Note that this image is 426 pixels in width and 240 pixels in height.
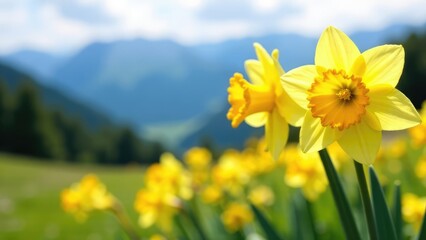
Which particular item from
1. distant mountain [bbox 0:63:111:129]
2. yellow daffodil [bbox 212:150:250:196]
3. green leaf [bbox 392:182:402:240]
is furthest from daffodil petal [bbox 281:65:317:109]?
distant mountain [bbox 0:63:111:129]

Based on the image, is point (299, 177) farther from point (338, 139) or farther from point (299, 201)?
point (338, 139)

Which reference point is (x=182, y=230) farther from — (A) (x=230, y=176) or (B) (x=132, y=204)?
(B) (x=132, y=204)

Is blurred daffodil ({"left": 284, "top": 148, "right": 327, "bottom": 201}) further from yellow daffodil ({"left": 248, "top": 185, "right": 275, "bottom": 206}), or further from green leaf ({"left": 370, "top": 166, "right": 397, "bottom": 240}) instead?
green leaf ({"left": 370, "top": 166, "right": 397, "bottom": 240})

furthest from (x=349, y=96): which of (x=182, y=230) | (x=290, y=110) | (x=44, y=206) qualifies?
(x=44, y=206)

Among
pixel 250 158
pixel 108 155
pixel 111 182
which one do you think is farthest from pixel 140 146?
pixel 250 158

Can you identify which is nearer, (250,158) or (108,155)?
(250,158)

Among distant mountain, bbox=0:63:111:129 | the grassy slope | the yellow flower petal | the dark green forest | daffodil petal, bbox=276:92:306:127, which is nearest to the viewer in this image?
daffodil petal, bbox=276:92:306:127
